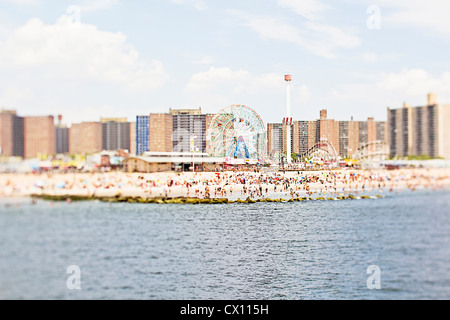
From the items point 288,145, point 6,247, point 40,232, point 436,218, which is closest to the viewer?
point 6,247

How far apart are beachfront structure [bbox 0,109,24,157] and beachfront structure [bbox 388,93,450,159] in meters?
7.25

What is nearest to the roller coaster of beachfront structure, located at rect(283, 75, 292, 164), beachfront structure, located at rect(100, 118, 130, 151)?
beachfront structure, located at rect(283, 75, 292, 164)

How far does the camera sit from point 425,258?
36.0ft

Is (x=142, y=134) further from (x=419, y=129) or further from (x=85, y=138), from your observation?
(x=419, y=129)

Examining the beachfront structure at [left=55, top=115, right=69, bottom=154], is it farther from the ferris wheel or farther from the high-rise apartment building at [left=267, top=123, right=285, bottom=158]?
the high-rise apartment building at [left=267, top=123, right=285, bottom=158]

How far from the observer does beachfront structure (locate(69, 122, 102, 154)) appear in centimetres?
754

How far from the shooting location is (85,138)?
25.2ft

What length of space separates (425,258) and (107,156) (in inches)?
343

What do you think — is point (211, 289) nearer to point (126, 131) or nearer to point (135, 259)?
point (135, 259)

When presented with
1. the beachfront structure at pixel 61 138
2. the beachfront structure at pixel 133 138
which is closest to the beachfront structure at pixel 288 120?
the beachfront structure at pixel 133 138

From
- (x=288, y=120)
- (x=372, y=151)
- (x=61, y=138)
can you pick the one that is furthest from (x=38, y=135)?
(x=372, y=151)

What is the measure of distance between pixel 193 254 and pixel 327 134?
11.7 ft

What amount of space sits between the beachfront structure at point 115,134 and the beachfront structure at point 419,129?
549 centimetres
